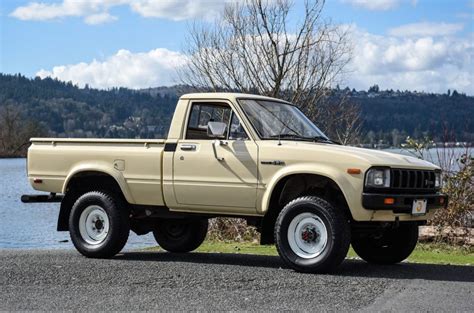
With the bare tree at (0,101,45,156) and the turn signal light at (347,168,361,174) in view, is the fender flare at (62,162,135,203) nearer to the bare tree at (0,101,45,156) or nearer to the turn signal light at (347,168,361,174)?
the turn signal light at (347,168,361,174)

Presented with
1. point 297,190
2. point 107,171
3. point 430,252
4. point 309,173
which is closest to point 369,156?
point 309,173

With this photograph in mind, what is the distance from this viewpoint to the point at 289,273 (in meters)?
9.41

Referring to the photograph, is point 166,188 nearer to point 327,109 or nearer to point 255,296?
point 255,296

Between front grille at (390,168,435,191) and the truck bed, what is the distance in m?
2.97

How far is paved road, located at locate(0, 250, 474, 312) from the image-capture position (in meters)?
7.50

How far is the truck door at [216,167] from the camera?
9.87 m

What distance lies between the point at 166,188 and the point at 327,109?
1180 cm

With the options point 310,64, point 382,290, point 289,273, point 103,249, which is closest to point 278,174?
point 289,273

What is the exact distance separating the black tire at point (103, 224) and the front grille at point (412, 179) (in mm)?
3669

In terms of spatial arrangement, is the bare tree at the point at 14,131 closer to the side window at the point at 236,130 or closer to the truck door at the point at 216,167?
the truck door at the point at 216,167

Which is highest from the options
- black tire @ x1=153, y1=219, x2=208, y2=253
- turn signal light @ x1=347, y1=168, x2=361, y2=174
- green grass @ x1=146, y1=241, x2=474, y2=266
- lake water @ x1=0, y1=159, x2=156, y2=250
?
turn signal light @ x1=347, y1=168, x2=361, y2=174

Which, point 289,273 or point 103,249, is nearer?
point 289,273

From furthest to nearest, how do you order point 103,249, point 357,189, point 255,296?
1. point 103,249
2. point 357,189
3. point 255,296

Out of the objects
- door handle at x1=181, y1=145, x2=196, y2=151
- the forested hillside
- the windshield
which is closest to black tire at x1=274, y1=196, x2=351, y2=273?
the windshield
